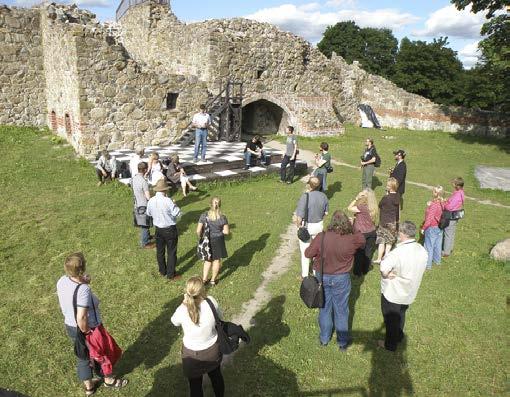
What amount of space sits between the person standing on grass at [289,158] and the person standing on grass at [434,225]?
5.34m

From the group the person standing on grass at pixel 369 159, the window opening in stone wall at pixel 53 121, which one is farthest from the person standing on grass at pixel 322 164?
the window opening in stone wall at pixel 53 121

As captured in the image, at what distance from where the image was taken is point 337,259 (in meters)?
4.75

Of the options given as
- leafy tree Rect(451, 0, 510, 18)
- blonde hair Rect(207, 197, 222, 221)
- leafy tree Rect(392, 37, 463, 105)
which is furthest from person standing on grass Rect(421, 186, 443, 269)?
leafy tree Rect(392, 37, 463, 105)

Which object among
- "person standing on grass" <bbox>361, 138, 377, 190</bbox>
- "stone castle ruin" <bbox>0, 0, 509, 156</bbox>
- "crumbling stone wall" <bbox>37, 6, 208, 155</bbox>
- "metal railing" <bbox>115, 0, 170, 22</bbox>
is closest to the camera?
"person standing on grass" <bbox>361, 138, 377, 190</bbox>

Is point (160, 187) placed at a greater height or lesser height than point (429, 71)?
lesser

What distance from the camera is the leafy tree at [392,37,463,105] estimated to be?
42.7 meters

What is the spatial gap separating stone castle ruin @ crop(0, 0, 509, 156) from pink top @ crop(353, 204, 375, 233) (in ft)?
34.8

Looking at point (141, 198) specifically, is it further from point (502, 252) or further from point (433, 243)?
point (502, 252)

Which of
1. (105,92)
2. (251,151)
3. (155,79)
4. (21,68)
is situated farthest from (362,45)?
(105,92)

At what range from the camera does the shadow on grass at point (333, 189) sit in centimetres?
1192

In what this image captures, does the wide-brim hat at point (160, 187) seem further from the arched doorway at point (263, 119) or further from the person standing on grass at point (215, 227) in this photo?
the arched doorway at point (263, 119)

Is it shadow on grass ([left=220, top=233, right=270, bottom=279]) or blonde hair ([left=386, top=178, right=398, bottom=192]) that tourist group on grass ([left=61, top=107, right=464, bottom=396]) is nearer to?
blonde hair ([left=386, top=178, right=398, bottom=192])

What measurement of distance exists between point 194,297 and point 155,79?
42.3ft

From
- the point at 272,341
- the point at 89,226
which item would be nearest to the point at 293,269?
the point at 272,341
